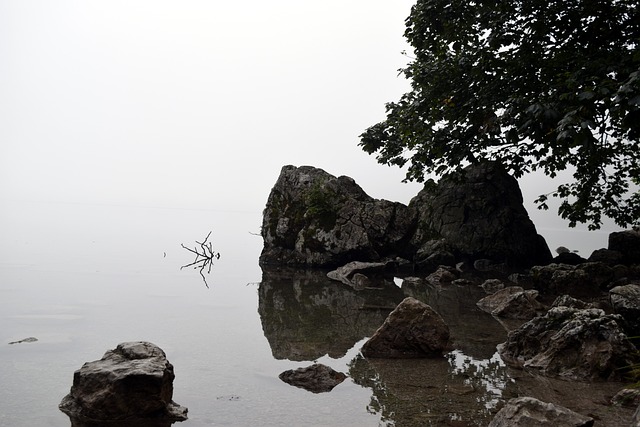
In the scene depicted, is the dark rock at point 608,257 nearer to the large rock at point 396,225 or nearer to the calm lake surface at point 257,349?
the large rock at point 396,225

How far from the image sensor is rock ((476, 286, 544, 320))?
42.5 ft

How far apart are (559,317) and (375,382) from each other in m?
3.68

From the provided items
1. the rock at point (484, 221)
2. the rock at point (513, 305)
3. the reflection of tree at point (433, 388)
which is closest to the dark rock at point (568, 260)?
the rock at point (484, 221)

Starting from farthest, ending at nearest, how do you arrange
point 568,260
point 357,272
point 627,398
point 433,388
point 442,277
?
point 568,260 → point 357,272 → point 442,277 → point 433,388 → point 627,398

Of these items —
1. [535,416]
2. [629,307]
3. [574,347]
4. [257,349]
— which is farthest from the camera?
[257,349]

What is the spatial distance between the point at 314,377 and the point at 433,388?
1805 millimetres

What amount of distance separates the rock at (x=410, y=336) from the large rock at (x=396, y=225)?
1370cm

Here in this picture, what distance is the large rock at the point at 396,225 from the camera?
2428 centimetres

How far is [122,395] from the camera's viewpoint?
6.11 m

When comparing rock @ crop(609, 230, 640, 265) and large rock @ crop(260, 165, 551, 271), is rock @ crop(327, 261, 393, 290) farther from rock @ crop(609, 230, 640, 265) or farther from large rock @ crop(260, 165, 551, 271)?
rock @ crop(609, 230, 640, 265)

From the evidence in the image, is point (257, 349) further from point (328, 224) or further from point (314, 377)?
point (328, 224)

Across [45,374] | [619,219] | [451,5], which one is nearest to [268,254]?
[451,5]

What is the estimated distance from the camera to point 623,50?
13.0m

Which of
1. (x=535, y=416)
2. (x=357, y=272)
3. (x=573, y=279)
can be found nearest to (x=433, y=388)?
(x=535, y=416)
